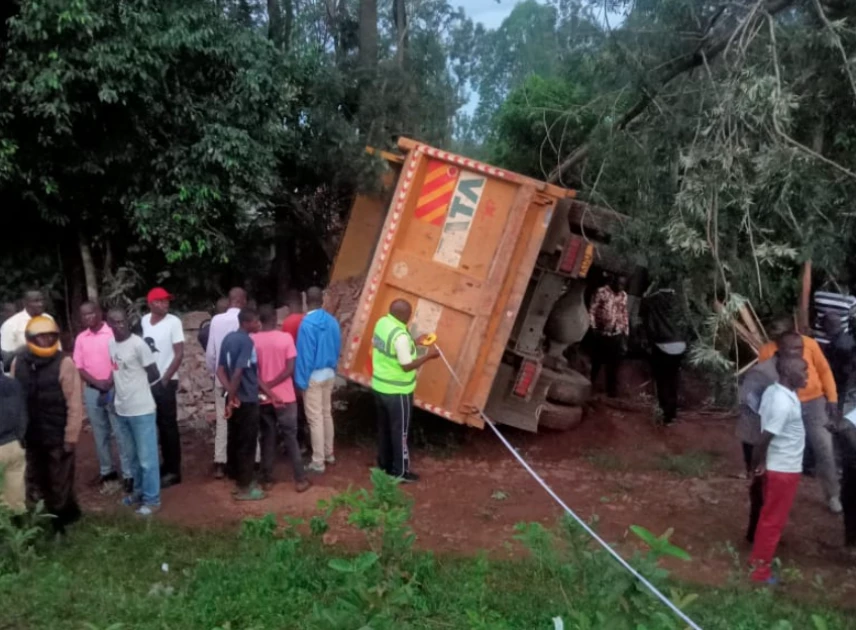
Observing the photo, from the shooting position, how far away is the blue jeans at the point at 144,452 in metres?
6.30

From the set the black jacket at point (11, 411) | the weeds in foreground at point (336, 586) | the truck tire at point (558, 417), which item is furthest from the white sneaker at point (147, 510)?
the truck tire at point (558, 417)

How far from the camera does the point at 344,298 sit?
8.49m

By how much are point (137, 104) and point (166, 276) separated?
243 centimetres

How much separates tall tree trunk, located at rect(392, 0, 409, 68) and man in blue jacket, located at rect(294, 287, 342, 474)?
5279 mm

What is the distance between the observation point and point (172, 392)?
6977mm

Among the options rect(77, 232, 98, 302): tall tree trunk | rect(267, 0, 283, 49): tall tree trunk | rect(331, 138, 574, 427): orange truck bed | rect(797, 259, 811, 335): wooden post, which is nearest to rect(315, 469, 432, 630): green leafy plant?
rect(331, 138, 574, 427): orange truck bed

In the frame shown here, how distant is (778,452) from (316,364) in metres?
3.55

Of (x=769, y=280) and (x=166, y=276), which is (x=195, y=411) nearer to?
(x=166, y=276)

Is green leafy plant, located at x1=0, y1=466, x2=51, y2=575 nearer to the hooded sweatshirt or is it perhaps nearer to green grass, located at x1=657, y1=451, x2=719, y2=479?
the hooded sweatshirt

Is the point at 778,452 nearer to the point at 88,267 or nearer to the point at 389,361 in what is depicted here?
the point at 389,361

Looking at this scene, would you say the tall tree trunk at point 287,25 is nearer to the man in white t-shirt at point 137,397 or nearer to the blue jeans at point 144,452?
the man in white t-shirt at point 137,397

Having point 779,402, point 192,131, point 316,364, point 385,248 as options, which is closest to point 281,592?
point 316,364

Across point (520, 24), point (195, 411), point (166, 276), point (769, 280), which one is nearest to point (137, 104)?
point (166, 276)

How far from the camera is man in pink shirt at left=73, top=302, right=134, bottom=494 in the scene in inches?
262
